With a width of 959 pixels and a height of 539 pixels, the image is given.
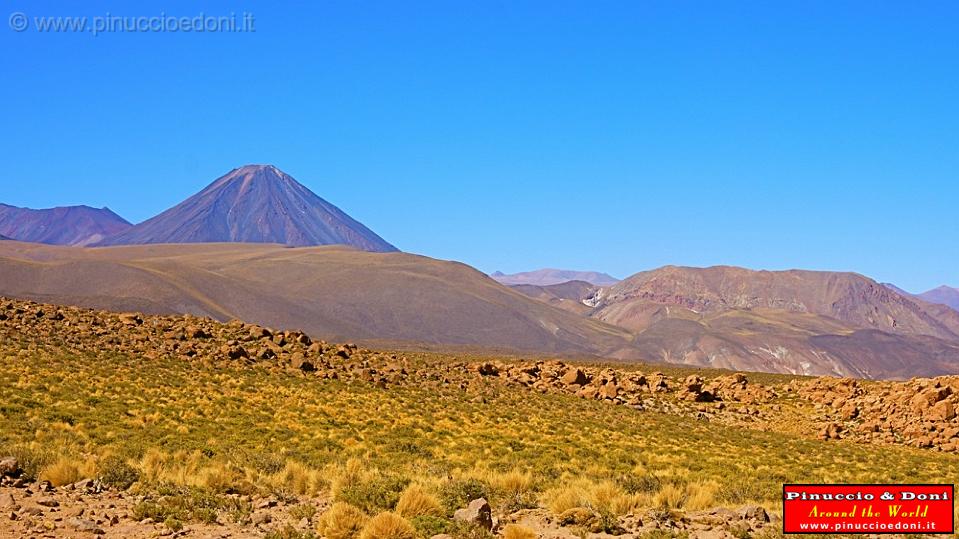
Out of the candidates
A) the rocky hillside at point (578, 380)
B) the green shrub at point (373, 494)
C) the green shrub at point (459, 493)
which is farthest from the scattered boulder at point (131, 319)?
the green shrub at point (459, 493)

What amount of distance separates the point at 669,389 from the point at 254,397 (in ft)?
81.3

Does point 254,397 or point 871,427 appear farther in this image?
point 871,427

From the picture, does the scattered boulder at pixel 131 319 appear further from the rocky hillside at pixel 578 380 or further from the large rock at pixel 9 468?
the large rock at pixel 9 468

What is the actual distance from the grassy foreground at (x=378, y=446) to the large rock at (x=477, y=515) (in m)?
0.26

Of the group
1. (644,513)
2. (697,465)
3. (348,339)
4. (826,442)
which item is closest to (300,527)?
(644,513)

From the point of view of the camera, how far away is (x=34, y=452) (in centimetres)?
1617

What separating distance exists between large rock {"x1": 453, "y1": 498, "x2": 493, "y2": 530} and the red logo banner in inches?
154

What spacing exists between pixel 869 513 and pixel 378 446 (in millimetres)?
14711

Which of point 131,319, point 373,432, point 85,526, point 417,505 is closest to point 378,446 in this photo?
point 373,432

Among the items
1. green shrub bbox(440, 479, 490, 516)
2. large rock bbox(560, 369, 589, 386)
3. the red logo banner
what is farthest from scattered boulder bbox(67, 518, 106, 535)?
large rock bbox(560, 369, 589, 386)

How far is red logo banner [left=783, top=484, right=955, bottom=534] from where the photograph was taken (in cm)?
1141

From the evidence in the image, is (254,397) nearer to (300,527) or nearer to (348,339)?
(300,527)

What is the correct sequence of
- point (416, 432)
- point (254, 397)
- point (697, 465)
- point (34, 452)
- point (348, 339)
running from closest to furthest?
1. point (34, 452)
2. point (697, 465)
3. point (416, 432)
4. point (254, 397)
5. point (348, 339)

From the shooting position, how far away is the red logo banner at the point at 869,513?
37.4 feet
